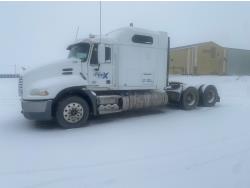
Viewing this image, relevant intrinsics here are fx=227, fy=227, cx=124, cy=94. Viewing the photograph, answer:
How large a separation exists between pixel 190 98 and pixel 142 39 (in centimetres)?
352

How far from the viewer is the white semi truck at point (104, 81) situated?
6.46m

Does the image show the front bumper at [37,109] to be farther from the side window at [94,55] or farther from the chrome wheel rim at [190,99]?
the chrome wheel rim at [190,99]

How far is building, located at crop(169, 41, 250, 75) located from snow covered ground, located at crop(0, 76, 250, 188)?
23.0 metres

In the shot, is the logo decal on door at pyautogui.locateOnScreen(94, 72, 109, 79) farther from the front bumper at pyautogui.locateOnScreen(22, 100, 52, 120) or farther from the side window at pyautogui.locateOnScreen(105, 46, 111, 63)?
the front bumper at pyautogui.locateOnScreen(22, 100, 52, 120)

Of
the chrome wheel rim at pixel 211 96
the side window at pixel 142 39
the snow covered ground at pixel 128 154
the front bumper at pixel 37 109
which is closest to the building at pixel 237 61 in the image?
the chrome wheel rim at pixel 211 96

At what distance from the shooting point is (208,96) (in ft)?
34.8

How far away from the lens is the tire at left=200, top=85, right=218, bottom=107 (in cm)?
1044

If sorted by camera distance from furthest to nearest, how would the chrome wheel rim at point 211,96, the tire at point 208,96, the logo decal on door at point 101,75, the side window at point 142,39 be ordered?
1. the chrome wheel rim at point 211,96
2. the tire at point 208,96
3. the side window at point 142,39
4. the logo decal on door at point 101,75

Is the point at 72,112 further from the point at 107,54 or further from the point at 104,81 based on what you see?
the point at 107,54

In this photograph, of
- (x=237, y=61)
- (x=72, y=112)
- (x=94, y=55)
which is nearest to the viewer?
(x=72, y=112)

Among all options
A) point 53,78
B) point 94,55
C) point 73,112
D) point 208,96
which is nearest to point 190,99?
point 208,96

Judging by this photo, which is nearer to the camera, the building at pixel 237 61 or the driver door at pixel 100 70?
the driver door at pixel 100 70

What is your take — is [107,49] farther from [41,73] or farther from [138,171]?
[138,171]

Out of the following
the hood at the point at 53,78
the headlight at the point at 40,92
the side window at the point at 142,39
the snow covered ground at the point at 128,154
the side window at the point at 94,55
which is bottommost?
the snow covered ground at the point at 128,154
